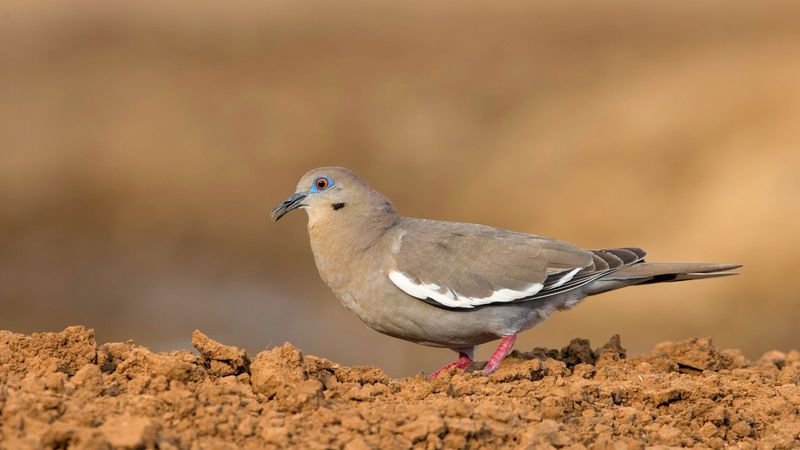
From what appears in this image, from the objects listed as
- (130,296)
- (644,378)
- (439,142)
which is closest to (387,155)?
(439,142)

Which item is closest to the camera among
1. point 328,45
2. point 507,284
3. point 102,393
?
point 102,393

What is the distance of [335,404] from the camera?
5238 mm

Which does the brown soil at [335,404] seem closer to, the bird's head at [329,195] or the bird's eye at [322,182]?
the bird's head at [329,195]

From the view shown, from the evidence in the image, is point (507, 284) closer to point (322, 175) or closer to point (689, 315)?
point (322, 175)

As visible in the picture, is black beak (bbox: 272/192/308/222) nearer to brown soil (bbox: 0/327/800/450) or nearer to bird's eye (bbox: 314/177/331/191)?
bird's eye (bbox: 314/177/331/191)

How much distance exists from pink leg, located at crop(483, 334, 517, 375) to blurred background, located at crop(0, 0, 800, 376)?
7184mm

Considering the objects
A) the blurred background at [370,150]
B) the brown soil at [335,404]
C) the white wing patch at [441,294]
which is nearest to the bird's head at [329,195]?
the white wing patch at [441,294]

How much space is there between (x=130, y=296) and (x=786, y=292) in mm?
9572

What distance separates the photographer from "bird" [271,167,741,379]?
7.18 m

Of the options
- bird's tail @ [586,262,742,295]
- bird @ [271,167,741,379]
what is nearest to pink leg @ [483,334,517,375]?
bird @ [271,167,741,379]

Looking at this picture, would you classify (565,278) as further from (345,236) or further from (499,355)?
(345,236)

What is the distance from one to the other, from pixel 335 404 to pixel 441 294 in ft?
6.68

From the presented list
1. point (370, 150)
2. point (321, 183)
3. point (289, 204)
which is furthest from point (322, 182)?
point (370, 150)

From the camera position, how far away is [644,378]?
21.2 feet
